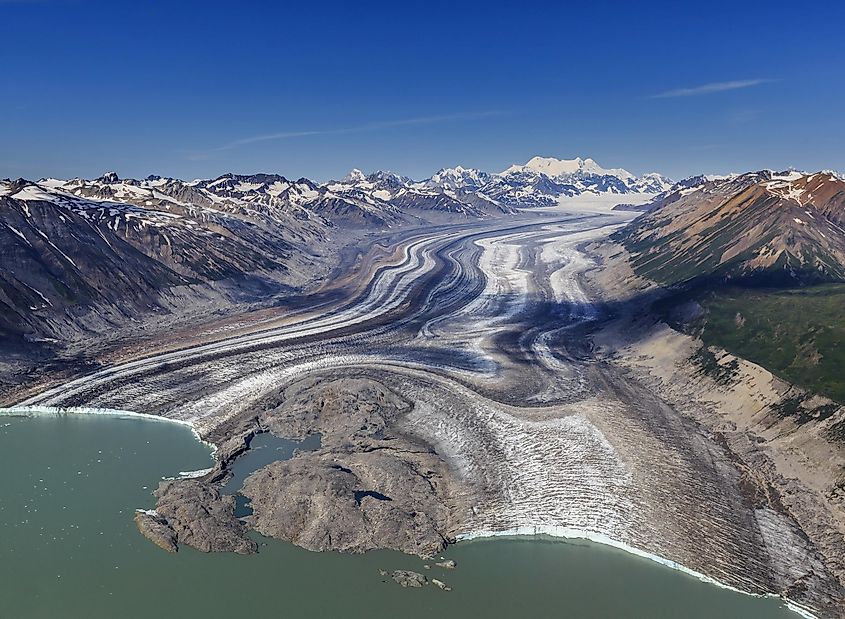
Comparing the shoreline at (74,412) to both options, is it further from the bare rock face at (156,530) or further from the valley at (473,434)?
the bare rock face at (156,530)

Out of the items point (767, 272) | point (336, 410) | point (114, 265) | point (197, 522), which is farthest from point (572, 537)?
point (114, 265)

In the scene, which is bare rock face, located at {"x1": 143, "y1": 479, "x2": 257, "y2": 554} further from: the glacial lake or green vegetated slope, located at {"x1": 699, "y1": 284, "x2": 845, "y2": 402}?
green vegetated slope, located at {"x1": 699, "y1": 284, "x2": 845, "y2": 402}

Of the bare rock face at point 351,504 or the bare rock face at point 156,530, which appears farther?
the bare rock face at point 351,504

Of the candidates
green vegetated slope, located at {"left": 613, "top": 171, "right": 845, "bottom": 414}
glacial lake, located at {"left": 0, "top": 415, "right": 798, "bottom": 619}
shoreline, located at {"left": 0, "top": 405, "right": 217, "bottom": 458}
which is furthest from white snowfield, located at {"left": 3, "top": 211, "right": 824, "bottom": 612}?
green vegetated slope, located at {"left": 613, "top": 171, "right": 845, "bottom": 414}

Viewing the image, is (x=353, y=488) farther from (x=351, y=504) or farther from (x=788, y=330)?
(x=788, y=330)

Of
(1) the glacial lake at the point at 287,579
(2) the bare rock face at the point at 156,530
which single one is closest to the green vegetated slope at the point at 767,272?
(1) the glacial lake at the point at 287,579

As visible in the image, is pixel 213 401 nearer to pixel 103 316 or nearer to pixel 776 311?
pixel 103 316
